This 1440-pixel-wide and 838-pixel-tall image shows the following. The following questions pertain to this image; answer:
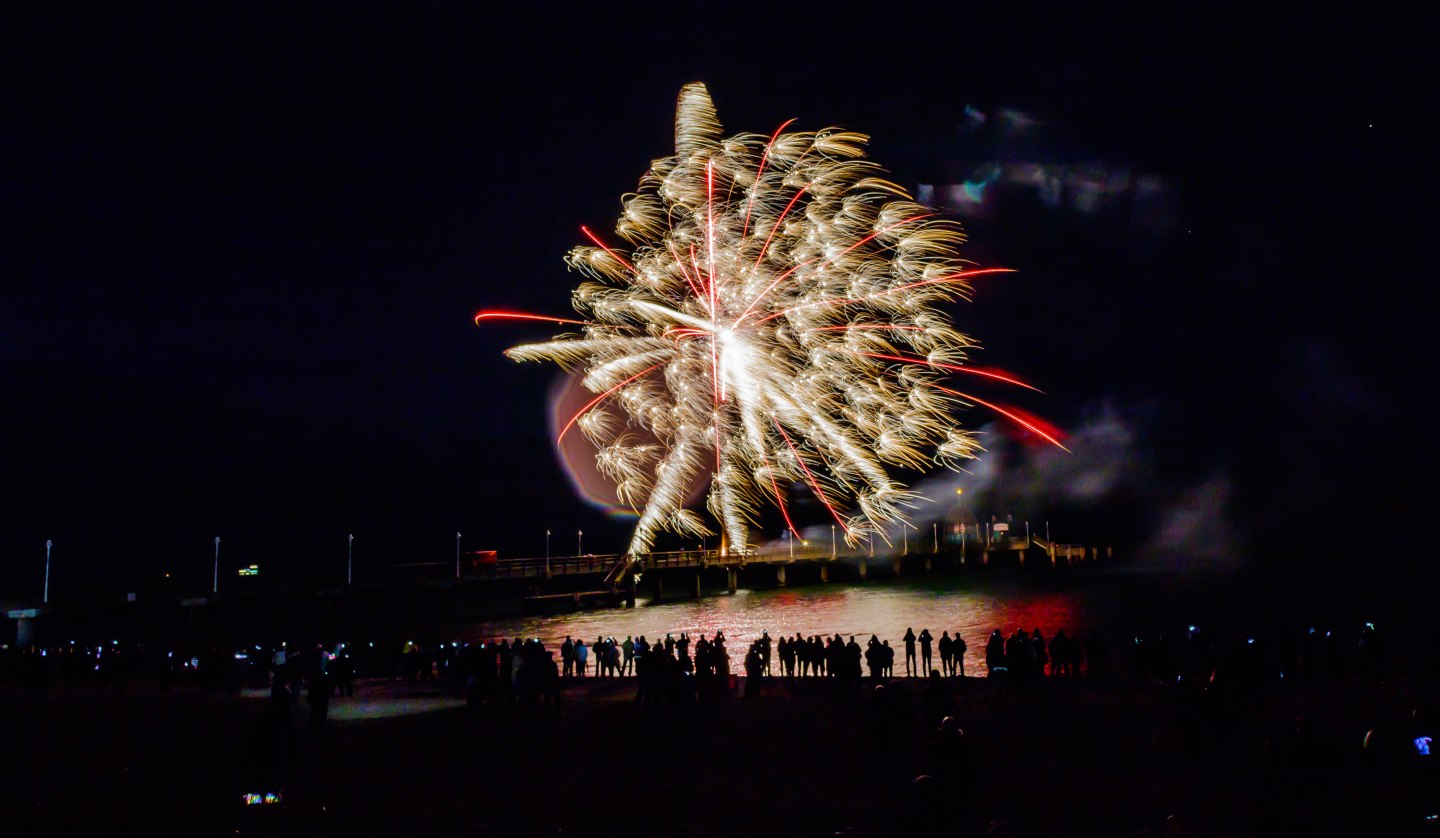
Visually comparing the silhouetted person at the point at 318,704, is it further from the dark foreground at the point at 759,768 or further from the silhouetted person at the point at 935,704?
the silhouetted person at the point at 935,704

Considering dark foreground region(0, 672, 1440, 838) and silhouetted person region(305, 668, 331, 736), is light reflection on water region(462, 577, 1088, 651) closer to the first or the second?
dark foreground region(0, 672, 1440, 838)

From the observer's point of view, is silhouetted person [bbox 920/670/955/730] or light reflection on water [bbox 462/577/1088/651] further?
light reflection on water [bbox 462/577/1088/651]

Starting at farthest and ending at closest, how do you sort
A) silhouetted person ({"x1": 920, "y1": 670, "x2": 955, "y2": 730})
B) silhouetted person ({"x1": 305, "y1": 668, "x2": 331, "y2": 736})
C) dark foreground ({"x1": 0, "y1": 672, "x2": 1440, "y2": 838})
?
silhouetted person ({"x1": 305, "y1": 668, "x2": 331, "y2": 736}) < silhouetted person ({"x1": 920, "y1": 670, "x2": 955, "y2": 730}) < dark foreground ({"x1": 0, "y1": 672, "x2": 1440, "y2": 838})

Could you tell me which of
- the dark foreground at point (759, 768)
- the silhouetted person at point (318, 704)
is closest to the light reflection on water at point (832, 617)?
the dark foreground at point (759, 768)

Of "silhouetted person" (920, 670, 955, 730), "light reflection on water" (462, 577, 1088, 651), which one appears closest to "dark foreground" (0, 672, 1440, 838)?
"silhouetted person" (920, 670, 955, 730)

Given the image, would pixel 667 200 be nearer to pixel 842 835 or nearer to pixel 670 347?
pixel 670 347

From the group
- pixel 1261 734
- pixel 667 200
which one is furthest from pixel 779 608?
pixel 1261 734

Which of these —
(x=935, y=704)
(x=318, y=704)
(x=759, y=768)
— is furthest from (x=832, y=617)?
(x=935, y=704)

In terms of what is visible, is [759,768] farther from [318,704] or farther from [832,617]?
[832,617]
